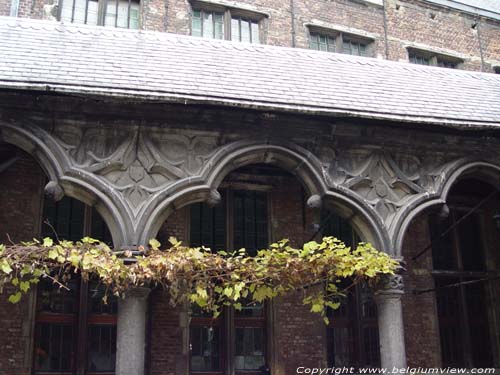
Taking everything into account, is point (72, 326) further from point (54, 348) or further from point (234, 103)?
point (234, 103)

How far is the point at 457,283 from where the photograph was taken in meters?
9.72

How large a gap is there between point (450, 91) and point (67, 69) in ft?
18.1

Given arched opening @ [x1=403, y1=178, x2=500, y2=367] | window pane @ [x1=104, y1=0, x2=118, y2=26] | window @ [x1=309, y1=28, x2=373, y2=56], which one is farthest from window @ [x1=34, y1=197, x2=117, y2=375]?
window @ [x1=309, y1=28, x2=373, y2=56]

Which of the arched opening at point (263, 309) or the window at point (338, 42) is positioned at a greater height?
the window at point (338, 42)

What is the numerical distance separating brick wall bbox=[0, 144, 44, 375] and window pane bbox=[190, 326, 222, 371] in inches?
87.2

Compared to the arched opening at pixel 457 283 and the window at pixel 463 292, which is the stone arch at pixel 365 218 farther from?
the window at pixel 463 292

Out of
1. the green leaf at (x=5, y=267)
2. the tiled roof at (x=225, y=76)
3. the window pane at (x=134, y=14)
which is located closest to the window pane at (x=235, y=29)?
the window pane at (x=134, y=14)

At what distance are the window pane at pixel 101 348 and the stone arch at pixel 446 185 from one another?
400cm

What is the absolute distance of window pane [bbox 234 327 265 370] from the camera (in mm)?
8594

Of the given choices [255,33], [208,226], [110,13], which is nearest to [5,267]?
[208,226]

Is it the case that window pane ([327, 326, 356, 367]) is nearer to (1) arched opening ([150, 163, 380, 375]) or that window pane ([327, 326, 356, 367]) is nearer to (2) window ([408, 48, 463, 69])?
(1) arched opening ([150, 163, 380, 375])

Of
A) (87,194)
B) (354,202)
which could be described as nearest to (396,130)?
(354,202)

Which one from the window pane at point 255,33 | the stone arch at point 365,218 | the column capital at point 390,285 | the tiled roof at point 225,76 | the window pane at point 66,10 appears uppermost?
the window pane at point 255,33

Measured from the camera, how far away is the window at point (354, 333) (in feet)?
30.0
